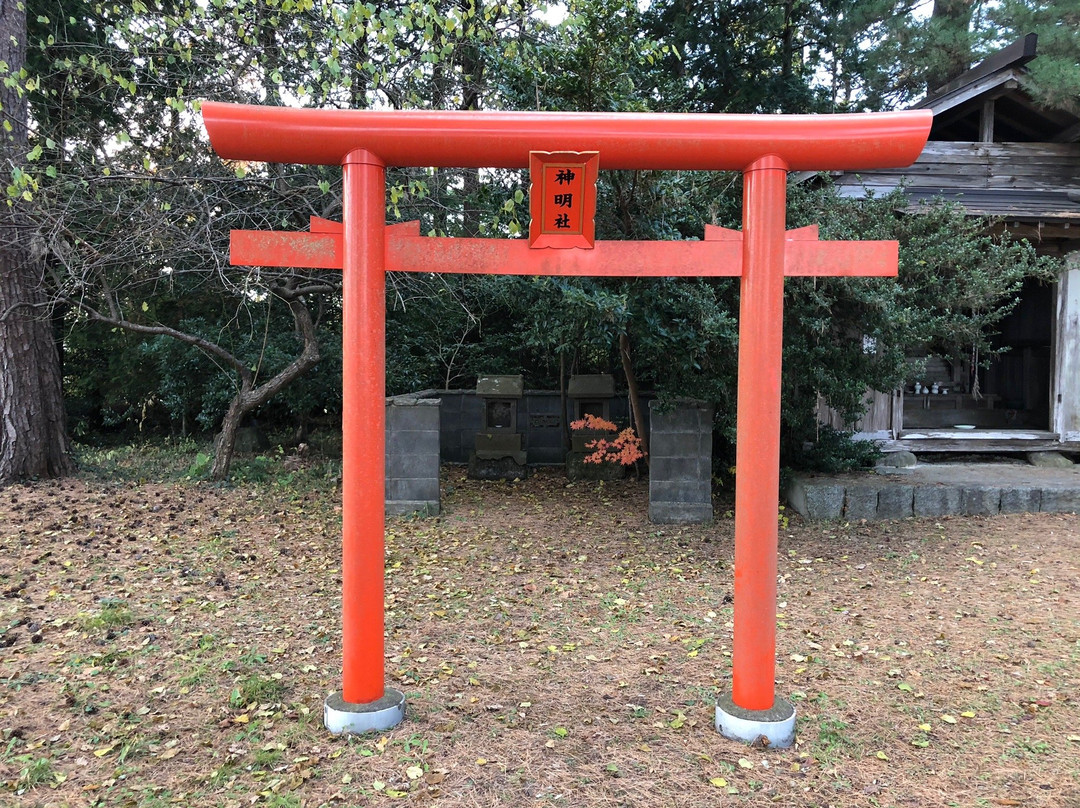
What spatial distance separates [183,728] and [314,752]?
0.72m

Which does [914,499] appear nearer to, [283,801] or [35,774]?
[283,801]

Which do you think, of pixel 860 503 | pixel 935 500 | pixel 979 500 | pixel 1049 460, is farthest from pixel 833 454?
pixel 1049 460

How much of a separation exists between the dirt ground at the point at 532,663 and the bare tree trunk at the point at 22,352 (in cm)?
145

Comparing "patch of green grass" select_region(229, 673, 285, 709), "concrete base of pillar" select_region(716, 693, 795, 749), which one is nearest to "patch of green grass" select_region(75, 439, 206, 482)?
"patch of green grass" select_region(229, 673, 285, 709)

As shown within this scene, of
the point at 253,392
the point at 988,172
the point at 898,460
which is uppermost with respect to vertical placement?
the point at 988,172

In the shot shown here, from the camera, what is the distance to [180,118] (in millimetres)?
7828

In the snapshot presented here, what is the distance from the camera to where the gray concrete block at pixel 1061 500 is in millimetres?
7344

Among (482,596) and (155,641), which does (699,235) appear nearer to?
(482,596)

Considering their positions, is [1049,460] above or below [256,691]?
above

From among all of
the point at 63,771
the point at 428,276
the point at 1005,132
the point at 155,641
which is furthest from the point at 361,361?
the point at 1005,132

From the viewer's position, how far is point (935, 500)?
285 inches

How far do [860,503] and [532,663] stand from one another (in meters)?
4.55

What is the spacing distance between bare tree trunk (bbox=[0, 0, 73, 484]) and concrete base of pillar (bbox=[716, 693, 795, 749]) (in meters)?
8.05

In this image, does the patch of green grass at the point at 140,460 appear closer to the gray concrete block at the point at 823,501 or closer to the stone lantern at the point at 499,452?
the stone lantern at the point at 499,452
